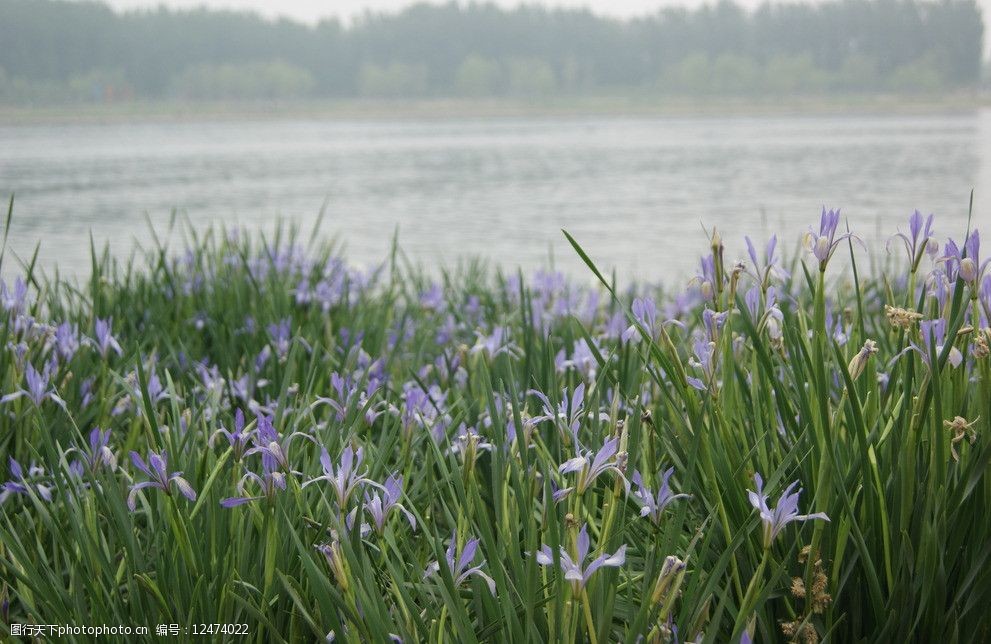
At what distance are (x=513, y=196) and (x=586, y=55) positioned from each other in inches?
3111

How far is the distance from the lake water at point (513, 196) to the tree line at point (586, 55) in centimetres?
5547

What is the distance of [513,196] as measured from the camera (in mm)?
13391

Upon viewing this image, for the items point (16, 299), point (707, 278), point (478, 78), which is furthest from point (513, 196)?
point (478, 78)

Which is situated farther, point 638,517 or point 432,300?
point 432,300

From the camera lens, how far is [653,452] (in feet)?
5.56

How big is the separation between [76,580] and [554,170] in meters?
17.4

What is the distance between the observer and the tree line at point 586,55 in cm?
7656

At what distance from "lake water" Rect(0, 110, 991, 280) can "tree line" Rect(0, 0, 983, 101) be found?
2184 inches

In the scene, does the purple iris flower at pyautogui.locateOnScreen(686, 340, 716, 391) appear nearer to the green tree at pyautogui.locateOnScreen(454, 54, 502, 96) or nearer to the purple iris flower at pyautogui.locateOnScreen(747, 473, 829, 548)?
the purple iris flower at pyautogui.locateOnScreen(747, 473, 829, 548)

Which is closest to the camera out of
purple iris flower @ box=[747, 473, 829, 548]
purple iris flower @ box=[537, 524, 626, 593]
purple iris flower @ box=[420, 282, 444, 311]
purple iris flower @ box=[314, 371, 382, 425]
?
purple iris flower @ box=[537, 524, 626, 593]

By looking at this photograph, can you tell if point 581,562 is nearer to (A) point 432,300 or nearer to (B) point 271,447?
(B) point 271,447

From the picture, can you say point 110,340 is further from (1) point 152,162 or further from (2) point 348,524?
(1) point 152,162

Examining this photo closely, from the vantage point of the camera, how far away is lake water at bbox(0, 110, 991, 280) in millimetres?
8562

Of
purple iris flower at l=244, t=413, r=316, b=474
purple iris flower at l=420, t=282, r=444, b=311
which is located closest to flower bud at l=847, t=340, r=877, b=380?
purple iris flower at l=244, t=413, r=316, b=474
